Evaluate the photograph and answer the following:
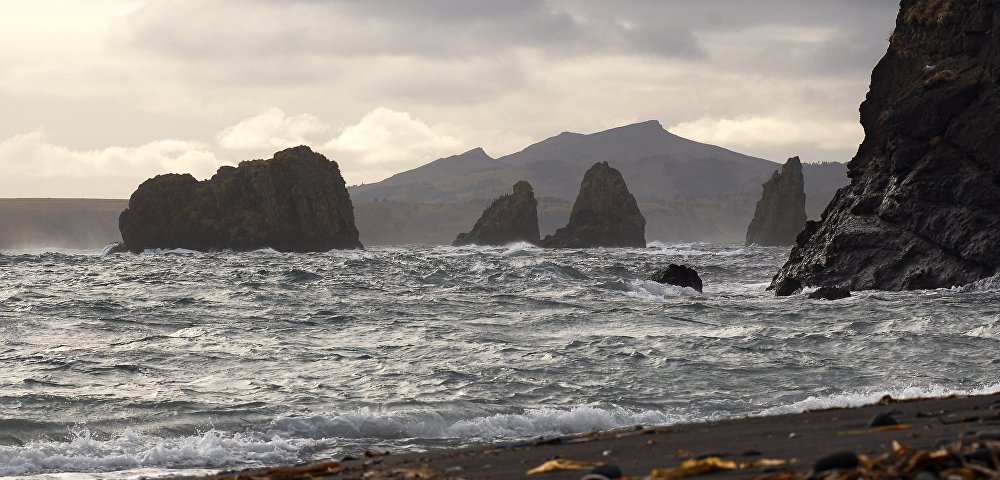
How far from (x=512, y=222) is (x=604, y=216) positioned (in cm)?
1288

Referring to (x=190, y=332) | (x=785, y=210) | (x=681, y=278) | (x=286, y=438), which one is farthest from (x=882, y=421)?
(x=785, y=210)

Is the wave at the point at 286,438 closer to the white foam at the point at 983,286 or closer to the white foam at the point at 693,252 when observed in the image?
the white foam at the point at 983,286

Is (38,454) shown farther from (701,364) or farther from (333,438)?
(701,364)

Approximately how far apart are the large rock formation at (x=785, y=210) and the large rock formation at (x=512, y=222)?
32.2m

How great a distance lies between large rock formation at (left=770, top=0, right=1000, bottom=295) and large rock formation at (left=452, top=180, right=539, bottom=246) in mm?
96528

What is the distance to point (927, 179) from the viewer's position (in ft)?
111

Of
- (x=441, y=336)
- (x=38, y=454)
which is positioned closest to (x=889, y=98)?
(x=441, y=336)

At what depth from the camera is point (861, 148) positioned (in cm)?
4044

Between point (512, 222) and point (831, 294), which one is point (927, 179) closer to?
point (831, 294)

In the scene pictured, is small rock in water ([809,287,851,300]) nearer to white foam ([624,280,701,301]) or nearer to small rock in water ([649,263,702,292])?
white foam ([624,280,701,301])

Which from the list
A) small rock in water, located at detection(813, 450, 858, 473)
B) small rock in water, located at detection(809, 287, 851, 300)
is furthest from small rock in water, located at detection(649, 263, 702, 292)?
small rock in water, located at detection(813, 450, 858, 473)

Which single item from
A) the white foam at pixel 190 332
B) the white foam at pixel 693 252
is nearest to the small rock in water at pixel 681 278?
the white foam at pixel 190 332

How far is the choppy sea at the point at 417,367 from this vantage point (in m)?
12.9

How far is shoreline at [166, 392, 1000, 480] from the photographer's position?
6922 mm
